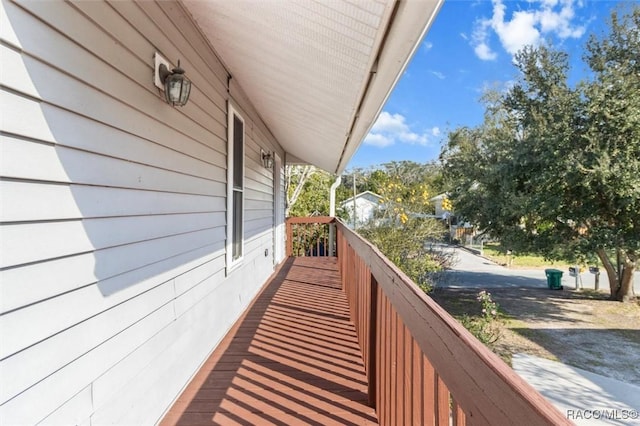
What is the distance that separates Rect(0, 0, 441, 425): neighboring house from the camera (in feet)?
3.48

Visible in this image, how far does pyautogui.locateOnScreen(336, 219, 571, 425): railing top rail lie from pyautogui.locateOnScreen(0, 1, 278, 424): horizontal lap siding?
120cm

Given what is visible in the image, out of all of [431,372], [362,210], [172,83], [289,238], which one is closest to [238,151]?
[172,83]

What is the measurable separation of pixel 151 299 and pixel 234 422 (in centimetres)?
83

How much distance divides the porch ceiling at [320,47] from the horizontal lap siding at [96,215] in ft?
1.27

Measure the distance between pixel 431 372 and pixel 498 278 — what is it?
1487 centimetres

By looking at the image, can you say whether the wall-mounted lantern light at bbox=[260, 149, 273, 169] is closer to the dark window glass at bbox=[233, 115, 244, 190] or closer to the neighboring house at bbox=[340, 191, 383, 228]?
the dark window glass at bbox=[233, 115, 244, 190]

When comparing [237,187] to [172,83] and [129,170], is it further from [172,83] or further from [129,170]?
[129,170]

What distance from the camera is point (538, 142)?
9.20m

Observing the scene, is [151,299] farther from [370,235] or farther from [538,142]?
[538,142]

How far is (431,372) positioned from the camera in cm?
110

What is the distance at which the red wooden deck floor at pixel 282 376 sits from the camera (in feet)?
6.66

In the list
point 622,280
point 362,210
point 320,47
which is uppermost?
point 320,47

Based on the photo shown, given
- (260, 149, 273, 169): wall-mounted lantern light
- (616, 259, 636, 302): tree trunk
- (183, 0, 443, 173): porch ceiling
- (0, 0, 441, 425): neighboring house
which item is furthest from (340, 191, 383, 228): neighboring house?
(616, 259, 636, 302): tree trunk

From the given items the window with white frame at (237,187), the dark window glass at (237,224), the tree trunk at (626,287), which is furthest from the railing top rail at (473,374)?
the tree trunk at (626,287)
